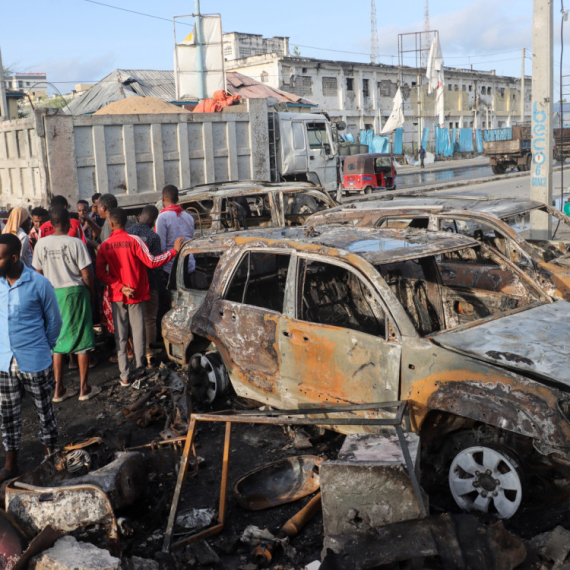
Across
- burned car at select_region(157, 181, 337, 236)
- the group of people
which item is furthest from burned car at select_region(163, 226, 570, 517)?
burned car at select_region(157, 181, 337, 236)

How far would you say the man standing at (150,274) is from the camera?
703 centimetres

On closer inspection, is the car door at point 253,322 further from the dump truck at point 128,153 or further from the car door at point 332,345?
the dump truck at point 128,153

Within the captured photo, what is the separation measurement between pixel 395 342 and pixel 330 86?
4468 centimetres

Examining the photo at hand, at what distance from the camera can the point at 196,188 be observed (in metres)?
11.1

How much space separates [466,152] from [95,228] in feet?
156

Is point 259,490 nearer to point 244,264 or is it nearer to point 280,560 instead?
point 280,560

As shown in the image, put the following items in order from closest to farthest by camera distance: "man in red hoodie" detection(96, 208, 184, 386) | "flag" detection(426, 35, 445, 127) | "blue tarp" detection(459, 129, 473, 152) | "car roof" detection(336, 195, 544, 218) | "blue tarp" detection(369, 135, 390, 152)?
"man in red hoodie" detection(96, 208, 184, 386)
"car roof" detection(336, 195, 544, 218)
"blue tarp" detection(369, 135, 390, 152)
"flag" detection(426, 35, 445, 127)
"blue tarp" detection(459, 129, 473, 152)

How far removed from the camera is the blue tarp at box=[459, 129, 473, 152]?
51256 millimetres

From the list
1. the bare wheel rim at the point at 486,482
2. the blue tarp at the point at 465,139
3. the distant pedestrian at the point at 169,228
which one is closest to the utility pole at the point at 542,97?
the distant pedestrian at the point at 169,228

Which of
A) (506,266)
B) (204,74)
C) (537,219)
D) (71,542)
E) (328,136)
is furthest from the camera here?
(204,74)

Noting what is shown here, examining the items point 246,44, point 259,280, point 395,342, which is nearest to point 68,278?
point 259,280

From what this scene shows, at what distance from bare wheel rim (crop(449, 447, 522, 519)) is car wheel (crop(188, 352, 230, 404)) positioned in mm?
2323

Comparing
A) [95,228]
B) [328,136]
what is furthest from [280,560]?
[328,136]

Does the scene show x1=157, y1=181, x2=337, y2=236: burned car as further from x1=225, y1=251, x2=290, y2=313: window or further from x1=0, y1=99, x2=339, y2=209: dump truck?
x1=225, y1=251, x2=290, y2=313: window
